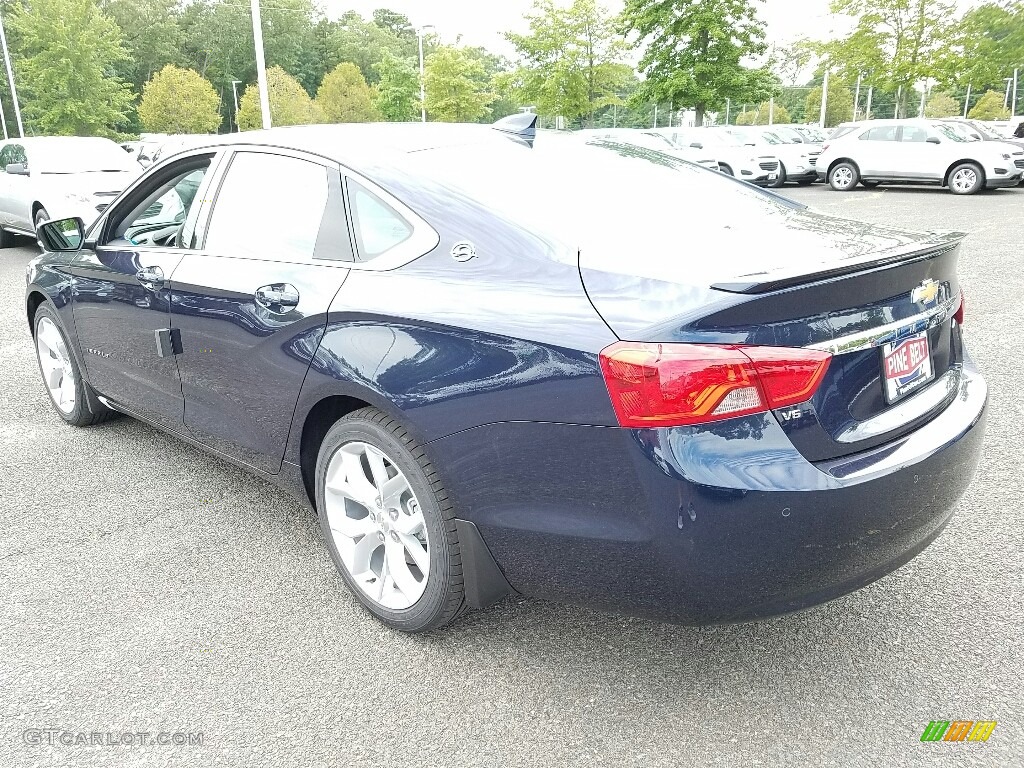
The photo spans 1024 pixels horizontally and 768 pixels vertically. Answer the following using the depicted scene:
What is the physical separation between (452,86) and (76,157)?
38651mm

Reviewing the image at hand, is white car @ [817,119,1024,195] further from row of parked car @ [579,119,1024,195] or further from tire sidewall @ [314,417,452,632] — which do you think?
tire sidewall @ [314,417,452,632]

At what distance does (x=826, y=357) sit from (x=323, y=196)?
1764mm

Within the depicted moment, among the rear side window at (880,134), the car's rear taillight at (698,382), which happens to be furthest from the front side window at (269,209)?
the rear side window at (880,134)

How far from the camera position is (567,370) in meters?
2.11

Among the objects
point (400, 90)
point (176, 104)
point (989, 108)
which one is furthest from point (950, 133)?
point (989, 108)

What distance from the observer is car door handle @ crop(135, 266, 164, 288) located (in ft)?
11.5

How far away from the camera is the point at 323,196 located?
2945mm

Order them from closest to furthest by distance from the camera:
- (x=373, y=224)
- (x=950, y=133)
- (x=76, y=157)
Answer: (x=373, y=224), (x=76, y=157), (x=950, y=133)

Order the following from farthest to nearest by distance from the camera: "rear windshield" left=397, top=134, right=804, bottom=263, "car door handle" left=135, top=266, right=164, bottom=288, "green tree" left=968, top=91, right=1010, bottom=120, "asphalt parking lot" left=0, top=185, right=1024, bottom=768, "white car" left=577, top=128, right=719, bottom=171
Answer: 1. "green tree" left=968, top=91, right=1010, bottom=120
2. "white car" left=577, top=128, right=719, bottom=171
3. "car door handle" left=135, top=266, right=164, bottom=288
4. "rear windshield" left=397, top=134, right=804, bottom=263
5. "asphalt parking lot" left=0, top=185, right=1024, bottom=768

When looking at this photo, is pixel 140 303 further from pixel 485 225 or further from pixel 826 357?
pixel 826 357

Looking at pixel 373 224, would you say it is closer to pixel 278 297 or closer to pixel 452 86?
pixel 278 297

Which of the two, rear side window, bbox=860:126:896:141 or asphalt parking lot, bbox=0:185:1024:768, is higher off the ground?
rear side window, bbox=860:126:896:141

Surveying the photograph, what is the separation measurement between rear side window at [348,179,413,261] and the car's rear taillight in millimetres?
973

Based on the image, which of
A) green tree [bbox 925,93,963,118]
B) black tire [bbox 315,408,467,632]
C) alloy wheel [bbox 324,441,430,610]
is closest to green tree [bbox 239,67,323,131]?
green tree [bbox 925,93,963,118]
